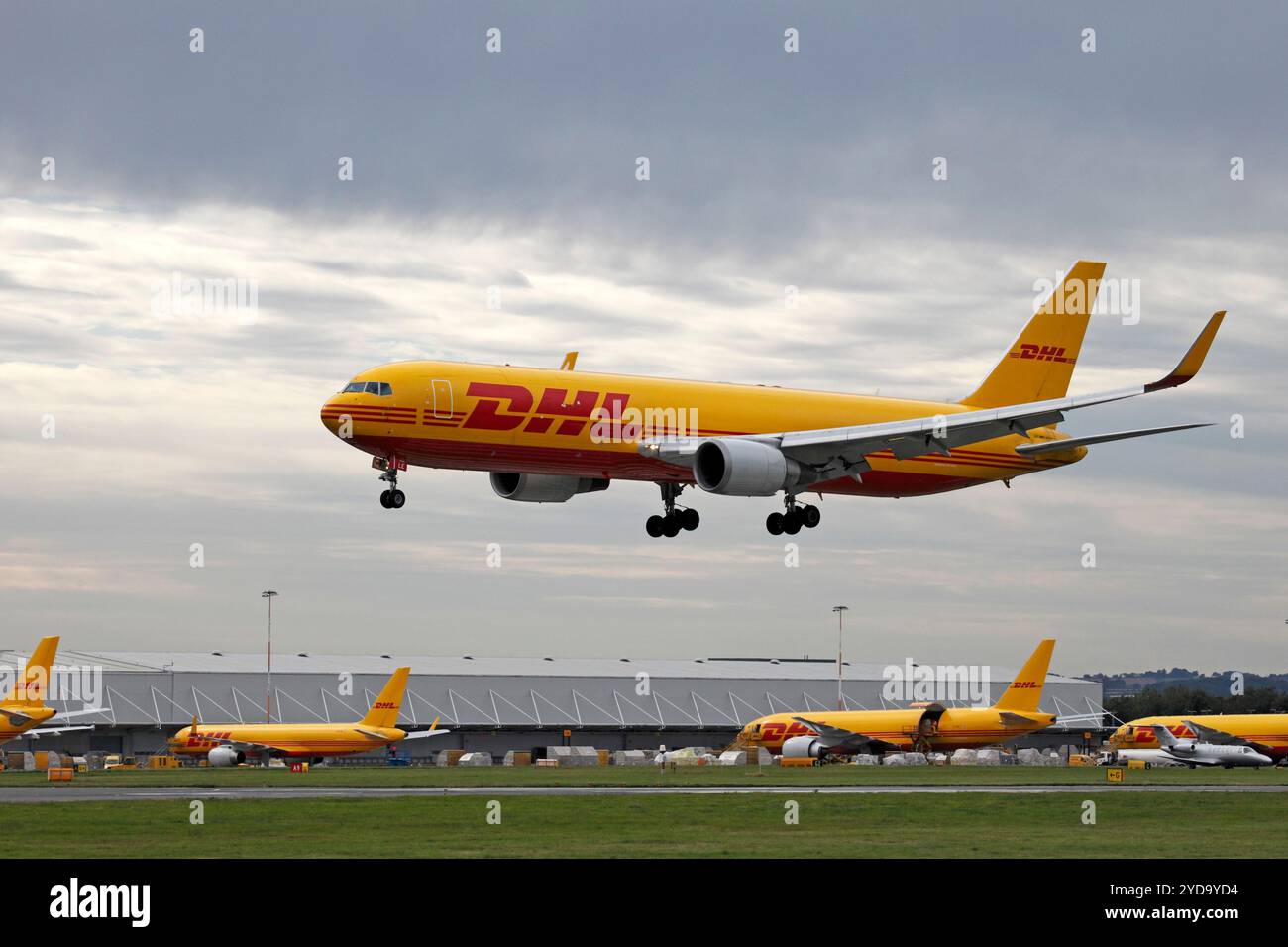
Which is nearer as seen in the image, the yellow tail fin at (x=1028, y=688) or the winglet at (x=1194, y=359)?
the winglet at (x=1194, y=359)

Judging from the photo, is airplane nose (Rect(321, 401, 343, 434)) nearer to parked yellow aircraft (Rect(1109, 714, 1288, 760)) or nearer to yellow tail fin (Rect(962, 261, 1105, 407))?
yellow tail fin (Rect(962, 261, 1105, 407))

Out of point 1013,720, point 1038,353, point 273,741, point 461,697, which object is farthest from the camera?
point 461,697

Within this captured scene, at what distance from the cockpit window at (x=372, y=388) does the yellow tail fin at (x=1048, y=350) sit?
3182 cm

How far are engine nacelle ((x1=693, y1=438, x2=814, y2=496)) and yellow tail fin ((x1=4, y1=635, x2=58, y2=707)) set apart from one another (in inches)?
3329

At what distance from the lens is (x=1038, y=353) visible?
81.1 meters

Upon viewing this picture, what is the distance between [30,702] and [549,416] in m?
85.0

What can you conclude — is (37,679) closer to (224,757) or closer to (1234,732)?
(224,757)

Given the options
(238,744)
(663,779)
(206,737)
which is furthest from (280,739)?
(663,779)

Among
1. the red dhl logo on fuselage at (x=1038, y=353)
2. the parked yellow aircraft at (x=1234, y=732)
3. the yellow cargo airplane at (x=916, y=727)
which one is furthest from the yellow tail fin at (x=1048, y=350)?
the yellow cargo airplane at (x=916, y=727)

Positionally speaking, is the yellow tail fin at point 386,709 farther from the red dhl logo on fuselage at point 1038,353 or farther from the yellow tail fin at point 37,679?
the red dhl logo on fuselage at point 1038,353

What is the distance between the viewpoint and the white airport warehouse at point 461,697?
166 m

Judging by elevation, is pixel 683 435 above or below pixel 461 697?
above
